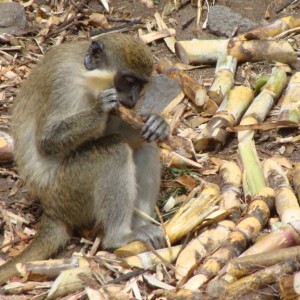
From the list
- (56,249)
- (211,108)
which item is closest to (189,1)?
(211,108)

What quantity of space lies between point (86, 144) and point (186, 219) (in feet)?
3.63

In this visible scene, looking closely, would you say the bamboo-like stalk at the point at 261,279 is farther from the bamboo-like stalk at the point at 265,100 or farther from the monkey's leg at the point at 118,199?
the bamboo-like stalk at the point at 265,100

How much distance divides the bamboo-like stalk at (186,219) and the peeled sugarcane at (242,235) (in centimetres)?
33

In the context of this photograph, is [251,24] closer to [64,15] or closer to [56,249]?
[64,15]

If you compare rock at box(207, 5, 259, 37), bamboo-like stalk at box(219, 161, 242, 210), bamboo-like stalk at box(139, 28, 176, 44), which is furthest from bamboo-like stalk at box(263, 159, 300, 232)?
bamboo-like stalk at box(139, 28, 176, 44)

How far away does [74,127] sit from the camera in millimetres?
6699

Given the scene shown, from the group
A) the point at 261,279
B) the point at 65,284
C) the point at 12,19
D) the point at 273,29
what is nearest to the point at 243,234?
the point at 261,279

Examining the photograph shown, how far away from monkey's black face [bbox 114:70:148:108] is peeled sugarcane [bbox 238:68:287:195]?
138 centimetres

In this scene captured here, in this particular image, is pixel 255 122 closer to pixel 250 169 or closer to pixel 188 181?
pixel 250 169

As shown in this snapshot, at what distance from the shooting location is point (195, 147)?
8.19 metres

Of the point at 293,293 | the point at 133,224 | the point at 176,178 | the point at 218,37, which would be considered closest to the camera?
the point at 293,293

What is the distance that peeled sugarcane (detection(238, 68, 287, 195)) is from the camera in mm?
7367

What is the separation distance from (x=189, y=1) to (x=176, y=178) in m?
3.41

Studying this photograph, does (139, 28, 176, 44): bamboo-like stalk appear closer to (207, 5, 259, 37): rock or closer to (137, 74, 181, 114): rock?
(207, 5, 259, 37): rock
